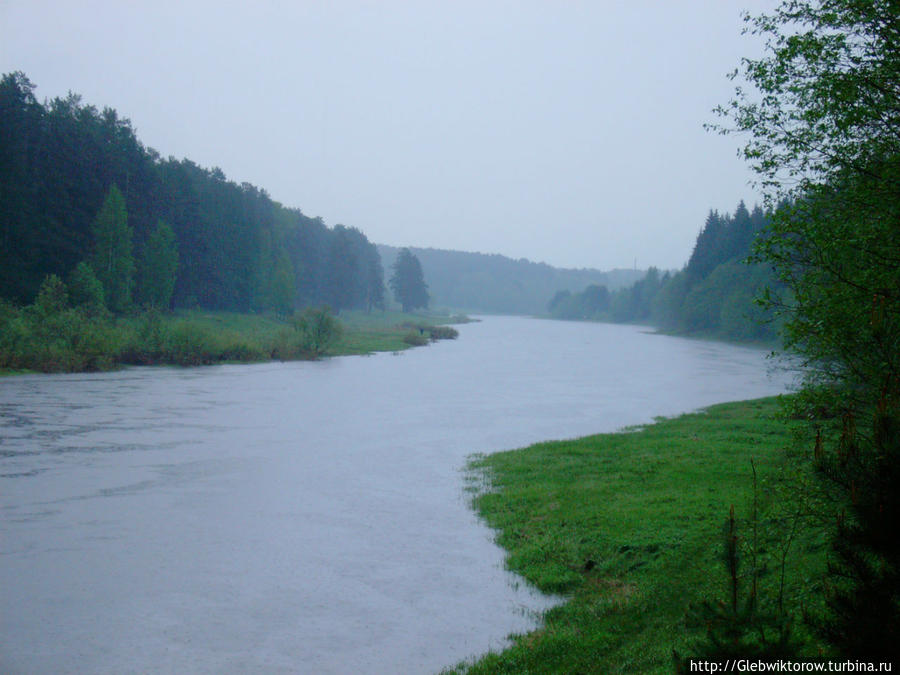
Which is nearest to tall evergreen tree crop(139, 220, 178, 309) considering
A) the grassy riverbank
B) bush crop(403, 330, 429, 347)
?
bush crop(403, 330, 429, 347)

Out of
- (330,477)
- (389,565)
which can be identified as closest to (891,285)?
(389,565)

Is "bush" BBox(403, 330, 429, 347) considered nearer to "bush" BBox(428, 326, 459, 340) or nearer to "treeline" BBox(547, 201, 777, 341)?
"bush" BBox(428, 326, 459, 340)

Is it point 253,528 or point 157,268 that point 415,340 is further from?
point 253,528

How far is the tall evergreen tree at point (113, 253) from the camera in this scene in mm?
54719

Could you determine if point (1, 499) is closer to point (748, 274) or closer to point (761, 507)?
point (761, 507)

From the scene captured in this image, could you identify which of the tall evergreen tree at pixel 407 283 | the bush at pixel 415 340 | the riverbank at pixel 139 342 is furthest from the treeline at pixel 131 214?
the tall evergreen tree at pixel 407 283

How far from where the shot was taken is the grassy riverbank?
802 cm

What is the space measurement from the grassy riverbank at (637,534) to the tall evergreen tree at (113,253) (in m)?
44.4

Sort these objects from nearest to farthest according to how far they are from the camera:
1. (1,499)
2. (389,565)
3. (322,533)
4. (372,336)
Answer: (389,565), (322,533), (1,499), (372,336)

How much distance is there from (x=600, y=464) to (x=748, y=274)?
77595 mm

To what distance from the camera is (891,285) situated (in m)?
7.59

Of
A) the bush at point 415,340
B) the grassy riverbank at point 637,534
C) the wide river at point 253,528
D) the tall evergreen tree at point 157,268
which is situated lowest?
the wide river at point 253,528

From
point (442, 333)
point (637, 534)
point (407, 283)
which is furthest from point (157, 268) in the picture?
point (407, 283)

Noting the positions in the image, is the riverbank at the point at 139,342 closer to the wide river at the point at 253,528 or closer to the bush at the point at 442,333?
the wide river at the point at 253,528
